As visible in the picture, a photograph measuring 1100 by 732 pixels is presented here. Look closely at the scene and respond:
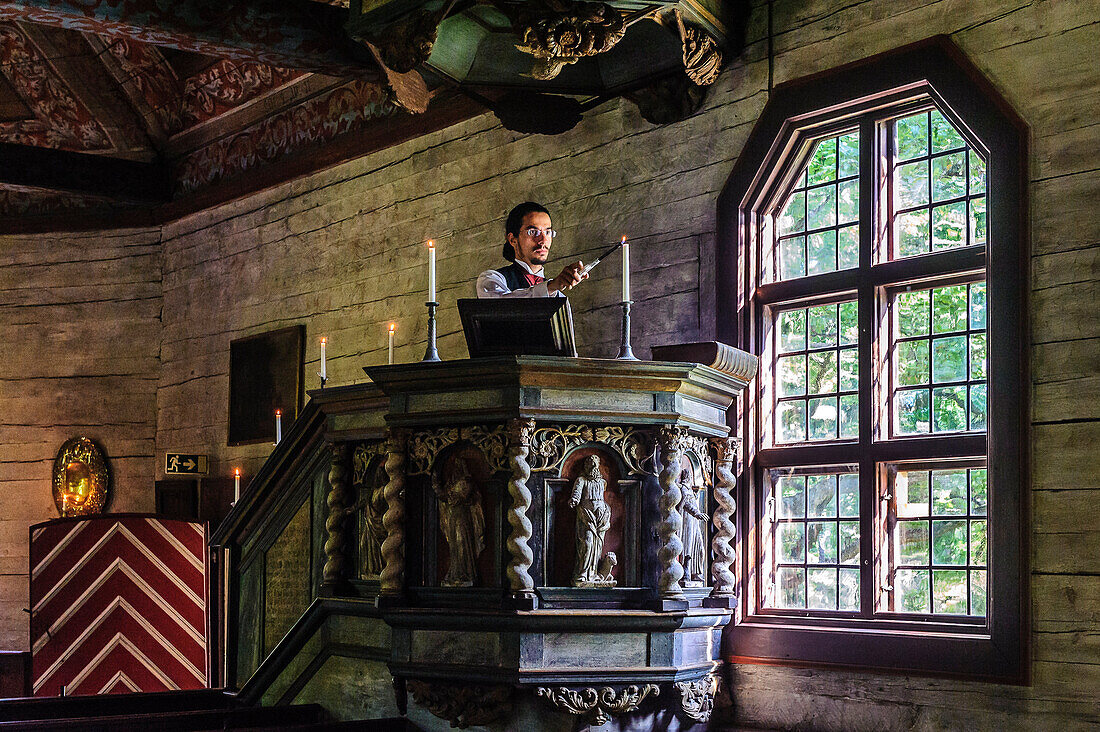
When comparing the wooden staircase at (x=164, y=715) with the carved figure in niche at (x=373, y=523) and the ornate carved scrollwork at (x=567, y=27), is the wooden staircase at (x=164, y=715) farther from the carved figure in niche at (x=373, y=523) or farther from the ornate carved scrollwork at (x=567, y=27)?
the ornate carved scrollwork at (x=567, y=27)

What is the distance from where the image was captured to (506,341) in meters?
5.36

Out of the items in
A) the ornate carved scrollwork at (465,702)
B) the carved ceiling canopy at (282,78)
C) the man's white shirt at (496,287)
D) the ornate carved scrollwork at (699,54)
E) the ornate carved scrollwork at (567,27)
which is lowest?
the ornate carved scrollwork at (465,702)

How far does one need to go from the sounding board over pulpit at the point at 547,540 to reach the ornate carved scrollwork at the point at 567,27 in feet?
4.47

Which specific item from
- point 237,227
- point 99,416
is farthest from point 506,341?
point 99,416

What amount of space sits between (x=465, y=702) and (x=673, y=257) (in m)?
2.58

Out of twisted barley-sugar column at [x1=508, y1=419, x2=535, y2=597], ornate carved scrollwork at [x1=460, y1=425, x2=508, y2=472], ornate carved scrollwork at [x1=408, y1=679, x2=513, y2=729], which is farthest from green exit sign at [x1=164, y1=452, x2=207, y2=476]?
twisted barley-sugar column at [x1=508, y1=419, x2=535, y2=597]

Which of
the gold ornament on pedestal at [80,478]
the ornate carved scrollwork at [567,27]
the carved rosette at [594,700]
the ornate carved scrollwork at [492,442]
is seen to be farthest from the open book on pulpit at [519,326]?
the gold ornament on pedestal at [80,478]

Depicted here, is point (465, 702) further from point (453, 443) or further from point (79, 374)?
point (79, 374)

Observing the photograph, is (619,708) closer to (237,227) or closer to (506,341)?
(506,341)

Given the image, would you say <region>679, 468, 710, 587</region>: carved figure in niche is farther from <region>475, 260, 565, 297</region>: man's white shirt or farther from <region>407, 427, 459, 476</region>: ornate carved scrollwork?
<region>475, 260, 565, 297</region>: man's white shirt

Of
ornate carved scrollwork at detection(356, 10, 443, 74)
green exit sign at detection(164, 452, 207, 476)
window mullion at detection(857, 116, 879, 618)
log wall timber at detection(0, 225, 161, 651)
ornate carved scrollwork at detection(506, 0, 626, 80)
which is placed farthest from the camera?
log wall timber at detection(0, 225, 161, 651)

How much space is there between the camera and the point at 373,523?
575 centimetres

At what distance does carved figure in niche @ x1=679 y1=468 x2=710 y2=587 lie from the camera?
531cm

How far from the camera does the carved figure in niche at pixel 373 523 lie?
5734 mm
